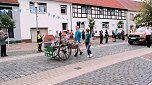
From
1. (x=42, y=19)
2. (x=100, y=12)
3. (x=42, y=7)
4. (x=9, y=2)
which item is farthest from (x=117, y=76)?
(x=100, y=12)

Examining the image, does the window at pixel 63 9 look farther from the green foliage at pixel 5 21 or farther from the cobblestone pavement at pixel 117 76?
the cobblestone pavement at pixel 117 76

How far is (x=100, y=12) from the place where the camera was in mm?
39969

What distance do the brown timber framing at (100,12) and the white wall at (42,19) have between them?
2033 mm

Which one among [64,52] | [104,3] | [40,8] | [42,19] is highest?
[104,3]

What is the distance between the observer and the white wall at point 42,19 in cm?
2827

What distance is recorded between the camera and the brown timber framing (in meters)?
35.4

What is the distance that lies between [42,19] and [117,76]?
890 inches

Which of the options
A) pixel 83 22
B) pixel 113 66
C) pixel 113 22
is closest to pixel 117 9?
pixel 113 22

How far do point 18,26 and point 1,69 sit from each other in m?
17.6

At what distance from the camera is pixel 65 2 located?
109ft

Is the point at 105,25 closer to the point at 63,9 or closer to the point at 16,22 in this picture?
the point at 63,9

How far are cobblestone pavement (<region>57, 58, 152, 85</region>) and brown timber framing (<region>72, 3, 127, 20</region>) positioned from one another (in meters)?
25.3

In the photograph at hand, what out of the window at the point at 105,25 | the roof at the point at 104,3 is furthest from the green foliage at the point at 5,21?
the window at the point at 105,25

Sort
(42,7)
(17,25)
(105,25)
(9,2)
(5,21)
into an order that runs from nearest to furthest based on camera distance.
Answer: (5,21) < (9,2) < (17,25) < (42,7) < (105,25)
